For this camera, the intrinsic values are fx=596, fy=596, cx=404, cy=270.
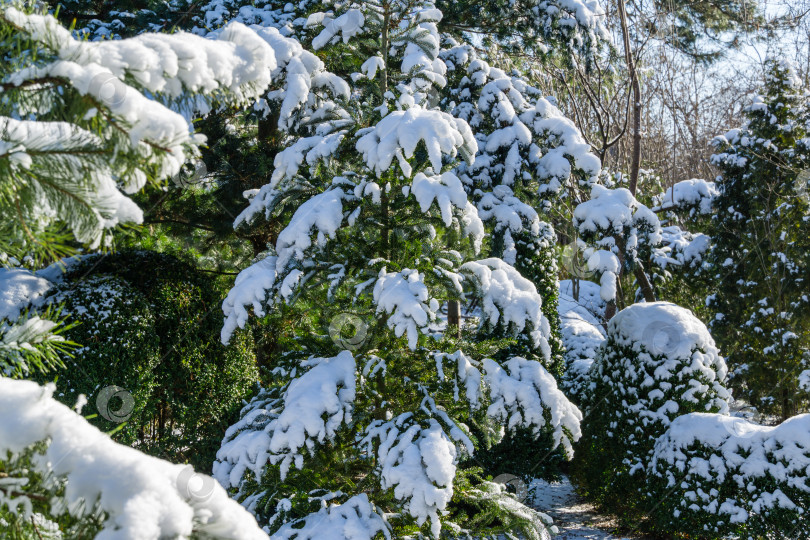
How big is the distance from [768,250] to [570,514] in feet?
15.3

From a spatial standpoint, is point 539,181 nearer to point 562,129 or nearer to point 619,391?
point 562,129

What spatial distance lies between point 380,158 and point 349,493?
2.10 meters

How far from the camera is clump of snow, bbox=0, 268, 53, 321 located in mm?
4539

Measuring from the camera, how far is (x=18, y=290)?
15.3 feet

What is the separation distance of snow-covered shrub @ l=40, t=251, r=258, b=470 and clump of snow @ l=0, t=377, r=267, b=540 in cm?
365

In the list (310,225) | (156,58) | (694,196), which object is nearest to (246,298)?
(310,225)

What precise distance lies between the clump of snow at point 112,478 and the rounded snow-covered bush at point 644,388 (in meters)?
5.11

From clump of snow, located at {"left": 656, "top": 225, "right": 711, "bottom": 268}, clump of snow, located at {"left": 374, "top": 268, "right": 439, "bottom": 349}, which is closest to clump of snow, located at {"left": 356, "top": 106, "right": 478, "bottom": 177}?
clump of snow, located at {"left": 374, "top": 268, "right": 439, "bottom": 349}

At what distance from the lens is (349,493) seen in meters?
3.74

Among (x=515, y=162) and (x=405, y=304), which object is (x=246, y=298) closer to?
(x=405, y=304)

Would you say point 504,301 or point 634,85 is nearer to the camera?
point 504,301

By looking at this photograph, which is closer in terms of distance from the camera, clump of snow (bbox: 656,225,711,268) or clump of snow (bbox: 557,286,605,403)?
clump of snow (bbox: 557,286,605,403)

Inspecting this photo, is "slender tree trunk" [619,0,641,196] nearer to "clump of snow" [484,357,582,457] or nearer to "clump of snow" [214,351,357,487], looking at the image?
"clump of snow" [484,357,582,457]

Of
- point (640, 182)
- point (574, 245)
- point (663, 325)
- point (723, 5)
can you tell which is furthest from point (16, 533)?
point (640, 182)
